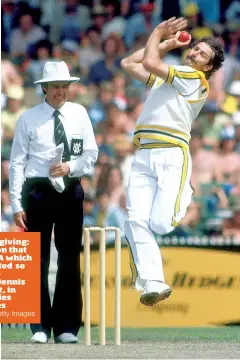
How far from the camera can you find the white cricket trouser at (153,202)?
7.27 m

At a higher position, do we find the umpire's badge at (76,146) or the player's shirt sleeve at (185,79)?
the player's shirt sleeve at (185,79)

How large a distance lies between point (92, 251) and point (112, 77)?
13.0 feet

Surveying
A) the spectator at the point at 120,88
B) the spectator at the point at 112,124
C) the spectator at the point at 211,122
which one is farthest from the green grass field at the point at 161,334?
the spectator at the point at 120,88

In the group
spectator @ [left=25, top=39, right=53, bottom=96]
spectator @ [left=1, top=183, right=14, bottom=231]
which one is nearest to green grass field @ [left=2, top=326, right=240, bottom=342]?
spectator @ [left=1, top=183, right=14, bottom=231]

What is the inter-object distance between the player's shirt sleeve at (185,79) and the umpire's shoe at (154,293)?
124 centimetres

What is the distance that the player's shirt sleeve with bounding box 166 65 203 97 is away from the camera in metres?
7.29

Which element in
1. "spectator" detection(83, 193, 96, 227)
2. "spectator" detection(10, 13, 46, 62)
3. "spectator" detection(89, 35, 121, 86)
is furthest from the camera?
"spectator" detection(10, 13, 46, 62)

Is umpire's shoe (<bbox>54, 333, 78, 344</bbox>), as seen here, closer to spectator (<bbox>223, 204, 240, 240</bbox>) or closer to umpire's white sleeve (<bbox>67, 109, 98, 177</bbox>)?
umpire's white sleeve (<bbox>67, 109, 98, 177</bbox>)

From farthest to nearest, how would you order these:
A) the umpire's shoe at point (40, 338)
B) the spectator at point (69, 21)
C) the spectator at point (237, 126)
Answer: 1. the spectator at point (69, 21)
2. the spectator at point (237, 126)
3. the umpire's shoe at point (40, 338)

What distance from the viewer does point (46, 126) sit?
770cm

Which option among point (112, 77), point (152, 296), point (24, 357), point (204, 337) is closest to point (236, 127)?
point (112, 77)

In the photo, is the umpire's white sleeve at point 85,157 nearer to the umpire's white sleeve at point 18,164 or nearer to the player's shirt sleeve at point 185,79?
the umpire's white sleeve at point 18,164

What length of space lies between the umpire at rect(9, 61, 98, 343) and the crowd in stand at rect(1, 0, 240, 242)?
11.5 ft
